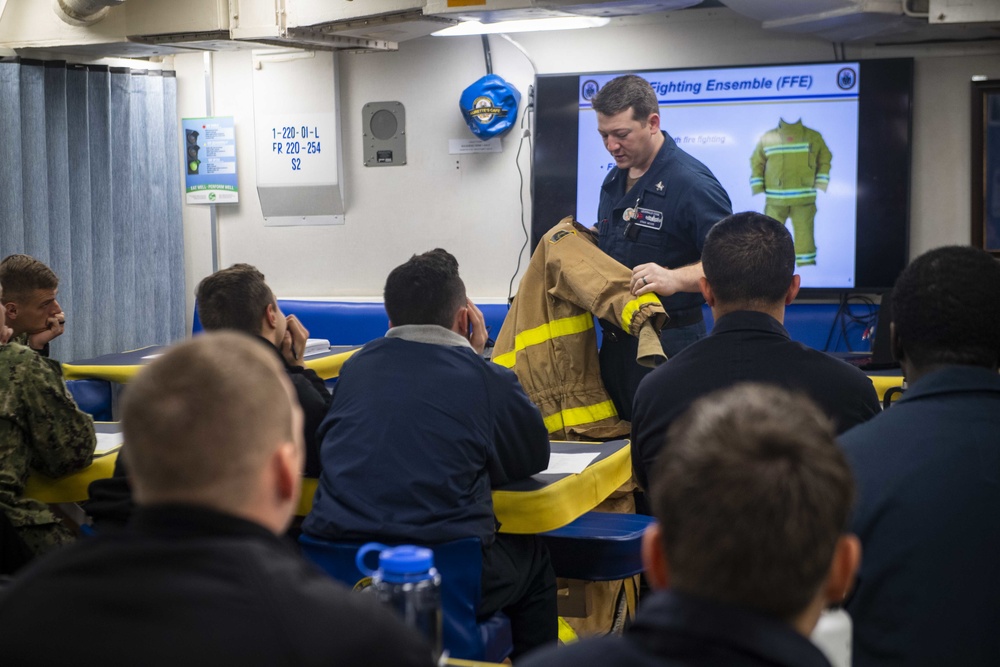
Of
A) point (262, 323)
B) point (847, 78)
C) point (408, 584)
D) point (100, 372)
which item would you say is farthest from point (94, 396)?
point (408, 584)

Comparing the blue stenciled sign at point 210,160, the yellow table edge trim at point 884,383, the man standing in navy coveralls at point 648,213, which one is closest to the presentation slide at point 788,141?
the yellow table edge trim at point 884,383

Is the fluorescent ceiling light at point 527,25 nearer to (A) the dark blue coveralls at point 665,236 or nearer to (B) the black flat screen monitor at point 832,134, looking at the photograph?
(B) the black flat screen monitor at point 832,134

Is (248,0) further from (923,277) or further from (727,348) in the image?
(923,277)

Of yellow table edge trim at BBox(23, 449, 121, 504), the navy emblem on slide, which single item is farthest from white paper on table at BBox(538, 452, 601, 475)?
the navy emblem on slide

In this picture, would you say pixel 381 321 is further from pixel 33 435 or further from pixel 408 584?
pixel 408 584

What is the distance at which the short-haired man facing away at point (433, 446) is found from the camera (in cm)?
245

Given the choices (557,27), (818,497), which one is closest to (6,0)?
(557,27)

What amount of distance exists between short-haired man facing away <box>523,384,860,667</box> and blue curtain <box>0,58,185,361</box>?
214 inches

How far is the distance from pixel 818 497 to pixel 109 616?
660 mm

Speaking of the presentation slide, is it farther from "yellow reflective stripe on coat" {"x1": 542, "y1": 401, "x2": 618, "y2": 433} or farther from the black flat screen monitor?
"yellow reflective stripe on coat" {"x1": 542, "y1": 401, "x2": 618, "y2": 433}

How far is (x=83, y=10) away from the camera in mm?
5559

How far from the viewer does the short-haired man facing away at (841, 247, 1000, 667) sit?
1562 millimetres

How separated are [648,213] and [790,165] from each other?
2.03 metres

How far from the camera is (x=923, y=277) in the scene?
1.86 metres
